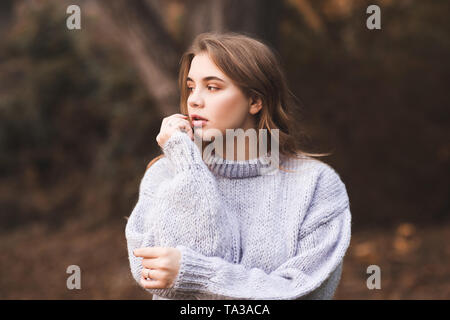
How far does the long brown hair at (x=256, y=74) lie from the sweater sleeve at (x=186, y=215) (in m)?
0.35

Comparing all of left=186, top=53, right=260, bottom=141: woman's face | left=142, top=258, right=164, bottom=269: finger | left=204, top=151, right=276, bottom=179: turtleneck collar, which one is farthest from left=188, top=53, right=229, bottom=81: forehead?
left=142, top=258, right=164, bottom=269: finger

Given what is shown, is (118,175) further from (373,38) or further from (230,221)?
(230,221)

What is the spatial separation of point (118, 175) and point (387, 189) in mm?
3278

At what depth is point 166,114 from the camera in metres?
4.62

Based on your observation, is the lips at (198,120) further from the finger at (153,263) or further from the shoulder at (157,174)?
the finger at (153,263)

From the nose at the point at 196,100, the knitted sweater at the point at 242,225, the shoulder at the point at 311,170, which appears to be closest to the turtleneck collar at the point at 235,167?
the knitted sweater at the point at 242,225

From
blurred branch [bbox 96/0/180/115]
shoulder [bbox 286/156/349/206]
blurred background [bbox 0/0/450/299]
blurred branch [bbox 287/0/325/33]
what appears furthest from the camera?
blurred branch [bbox 287/0/325/33]

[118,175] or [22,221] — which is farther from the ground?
[118,175]

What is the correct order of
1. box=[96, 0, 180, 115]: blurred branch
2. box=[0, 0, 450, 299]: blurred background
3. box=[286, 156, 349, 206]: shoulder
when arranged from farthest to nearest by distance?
1. box=[0, 0, 450, 299]: blurred background
2. box=[96, 0, 180, 115]: blurred branch
3. box=[286, 156, 349, 206]: shoulder

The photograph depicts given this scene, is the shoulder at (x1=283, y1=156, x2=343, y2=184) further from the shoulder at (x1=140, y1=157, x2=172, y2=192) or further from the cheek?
the shoulder at (x1=140, y1=157, x2=172, y2=192)

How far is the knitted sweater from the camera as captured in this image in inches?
78.7

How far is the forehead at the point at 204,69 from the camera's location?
84.9 inches

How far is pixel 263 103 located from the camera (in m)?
2.32
